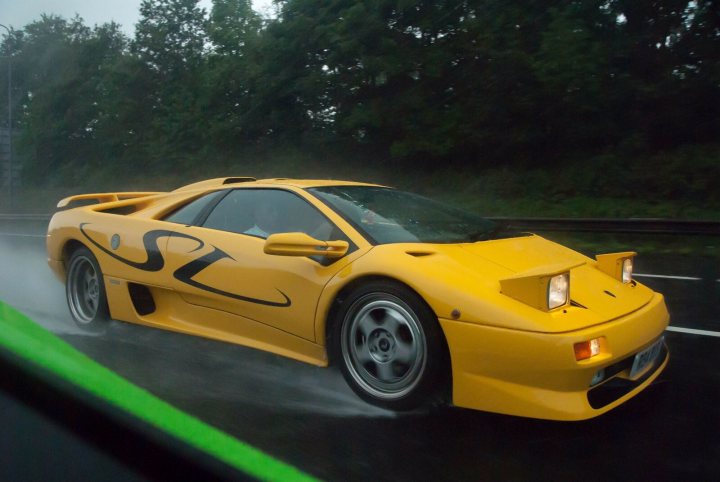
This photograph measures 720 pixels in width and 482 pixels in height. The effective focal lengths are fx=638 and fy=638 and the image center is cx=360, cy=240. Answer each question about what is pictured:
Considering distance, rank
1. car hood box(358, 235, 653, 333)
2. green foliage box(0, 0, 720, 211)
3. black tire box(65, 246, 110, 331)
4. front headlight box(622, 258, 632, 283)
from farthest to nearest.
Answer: green foliage box(0, 0, 720, 211) → black tire box(65, 246, 110, 331) → front headlight box(622, 258, 632, 283) → car hood box(358, 235, 653, 333)

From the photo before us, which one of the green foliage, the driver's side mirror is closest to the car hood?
the driver's side mirror

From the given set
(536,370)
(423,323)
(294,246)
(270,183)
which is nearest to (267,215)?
(270,183)

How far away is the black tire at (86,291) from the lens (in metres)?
4.29

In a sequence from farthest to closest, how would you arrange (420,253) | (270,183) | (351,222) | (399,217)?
1. (270,183)
2. (399,217)
3. (351,222)
4. (420,253)

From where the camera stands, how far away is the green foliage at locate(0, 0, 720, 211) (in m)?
14.1

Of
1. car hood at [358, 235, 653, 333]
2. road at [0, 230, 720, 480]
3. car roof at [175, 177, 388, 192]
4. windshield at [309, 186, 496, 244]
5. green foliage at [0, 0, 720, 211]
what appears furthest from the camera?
green foliage at [0, 0, 720, 211]

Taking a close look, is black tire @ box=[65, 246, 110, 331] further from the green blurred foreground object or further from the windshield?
the green blurred foreground object

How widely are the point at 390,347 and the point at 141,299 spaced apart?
1.87 m

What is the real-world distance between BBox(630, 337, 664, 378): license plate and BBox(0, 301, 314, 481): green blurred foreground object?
216 cm

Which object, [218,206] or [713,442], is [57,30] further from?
[713,442]

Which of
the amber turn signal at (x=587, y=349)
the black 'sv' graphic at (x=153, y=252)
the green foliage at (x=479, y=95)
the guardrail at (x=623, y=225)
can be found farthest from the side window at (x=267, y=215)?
the green foliage at (x=479, y=95)

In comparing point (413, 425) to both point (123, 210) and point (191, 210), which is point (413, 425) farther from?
point (123, 210)

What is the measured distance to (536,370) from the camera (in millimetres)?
2533

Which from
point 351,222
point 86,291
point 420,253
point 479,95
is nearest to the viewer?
point 420,253
